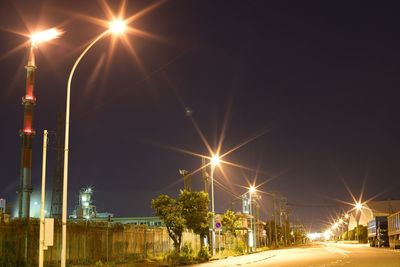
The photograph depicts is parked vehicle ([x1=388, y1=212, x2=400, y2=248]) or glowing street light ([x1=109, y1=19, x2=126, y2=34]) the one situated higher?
glowing street light ([x1=109, y1=19, x2=126, y2=34])

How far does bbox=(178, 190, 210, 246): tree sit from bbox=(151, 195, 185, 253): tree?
3.97ft

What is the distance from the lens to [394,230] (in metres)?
59.9

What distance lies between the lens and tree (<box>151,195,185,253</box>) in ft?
129

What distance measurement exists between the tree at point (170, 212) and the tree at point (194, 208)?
1209 millimetres

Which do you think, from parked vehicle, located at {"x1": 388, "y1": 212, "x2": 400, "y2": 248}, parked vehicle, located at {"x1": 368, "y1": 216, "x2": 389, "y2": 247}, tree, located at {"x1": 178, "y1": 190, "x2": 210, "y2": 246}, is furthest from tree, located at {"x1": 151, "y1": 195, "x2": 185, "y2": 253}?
parked vehicle, located at {"x1": 368, "y1": 216, "x2": 389, "y2": 247}

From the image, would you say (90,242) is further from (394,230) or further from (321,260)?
(394,230)

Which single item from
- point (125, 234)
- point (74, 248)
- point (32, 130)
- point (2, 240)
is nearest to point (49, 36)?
point (2, 240)

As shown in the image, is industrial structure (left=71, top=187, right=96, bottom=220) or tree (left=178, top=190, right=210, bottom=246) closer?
tree (left=178, top=190, right=210, bottom=246)

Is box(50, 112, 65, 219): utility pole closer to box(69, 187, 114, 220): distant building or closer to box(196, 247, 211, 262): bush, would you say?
box(69, 187, 114, 220): distant building

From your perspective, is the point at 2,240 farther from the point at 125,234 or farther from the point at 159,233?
the point at 159,233

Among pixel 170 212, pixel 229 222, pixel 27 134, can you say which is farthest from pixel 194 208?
pixel 27 134

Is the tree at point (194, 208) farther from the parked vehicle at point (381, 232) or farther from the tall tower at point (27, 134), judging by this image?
the parked vehicle at point (381, 232)

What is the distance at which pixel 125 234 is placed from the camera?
36250 millimetres

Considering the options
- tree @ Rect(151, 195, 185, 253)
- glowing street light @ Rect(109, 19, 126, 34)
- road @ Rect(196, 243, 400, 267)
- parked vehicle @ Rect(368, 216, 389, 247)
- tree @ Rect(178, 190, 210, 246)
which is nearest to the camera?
glowing street light @ Rect(109, 19, 126, 34)
